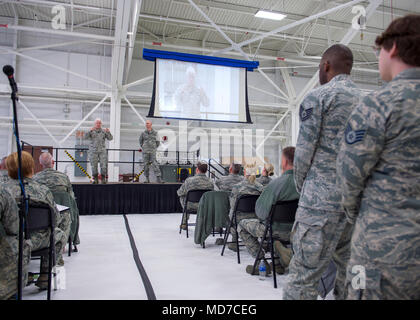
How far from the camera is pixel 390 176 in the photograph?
2.97 feet

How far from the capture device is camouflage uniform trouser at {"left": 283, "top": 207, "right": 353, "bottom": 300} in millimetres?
1277

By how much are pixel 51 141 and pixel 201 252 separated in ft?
30.8

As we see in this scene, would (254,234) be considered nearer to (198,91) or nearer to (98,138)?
(198,91)

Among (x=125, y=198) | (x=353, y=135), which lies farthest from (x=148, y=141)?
(x=353, y=135)

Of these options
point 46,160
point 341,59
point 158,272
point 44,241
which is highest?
point 341,59

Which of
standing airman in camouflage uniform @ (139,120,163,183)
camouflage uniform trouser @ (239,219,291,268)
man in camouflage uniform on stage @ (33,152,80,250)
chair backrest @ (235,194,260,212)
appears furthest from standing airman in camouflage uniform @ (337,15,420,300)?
standing airman in camouflage uniform @ (139,120,163,183)

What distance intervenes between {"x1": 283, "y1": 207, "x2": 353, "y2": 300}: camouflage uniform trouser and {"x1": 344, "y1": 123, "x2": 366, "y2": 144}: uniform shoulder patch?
42 cm

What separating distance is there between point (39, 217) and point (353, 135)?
1.91 m

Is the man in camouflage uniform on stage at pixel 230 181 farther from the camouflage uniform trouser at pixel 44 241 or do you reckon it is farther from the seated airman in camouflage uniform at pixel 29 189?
the seated airman in camouflage uniform at pixel 29 189

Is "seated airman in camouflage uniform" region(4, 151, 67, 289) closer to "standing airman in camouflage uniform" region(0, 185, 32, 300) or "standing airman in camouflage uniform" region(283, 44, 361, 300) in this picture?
"standing airman in camouflage uniform" region(0, 185, 32, 300)

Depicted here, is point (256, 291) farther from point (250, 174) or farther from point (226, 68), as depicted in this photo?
point (226, 68)

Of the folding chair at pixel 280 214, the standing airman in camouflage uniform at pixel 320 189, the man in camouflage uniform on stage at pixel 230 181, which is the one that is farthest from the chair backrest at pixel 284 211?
the man in camouflage uniform on stage at pixel 230 181

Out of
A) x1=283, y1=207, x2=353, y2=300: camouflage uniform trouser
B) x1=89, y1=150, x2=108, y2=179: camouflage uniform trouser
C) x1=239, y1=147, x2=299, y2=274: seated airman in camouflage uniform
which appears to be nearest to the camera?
x1=283, y1=207, x2=353, y2=300: camouflage uniform trouser

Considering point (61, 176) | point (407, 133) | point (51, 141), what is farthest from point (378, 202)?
point (51, 141)
